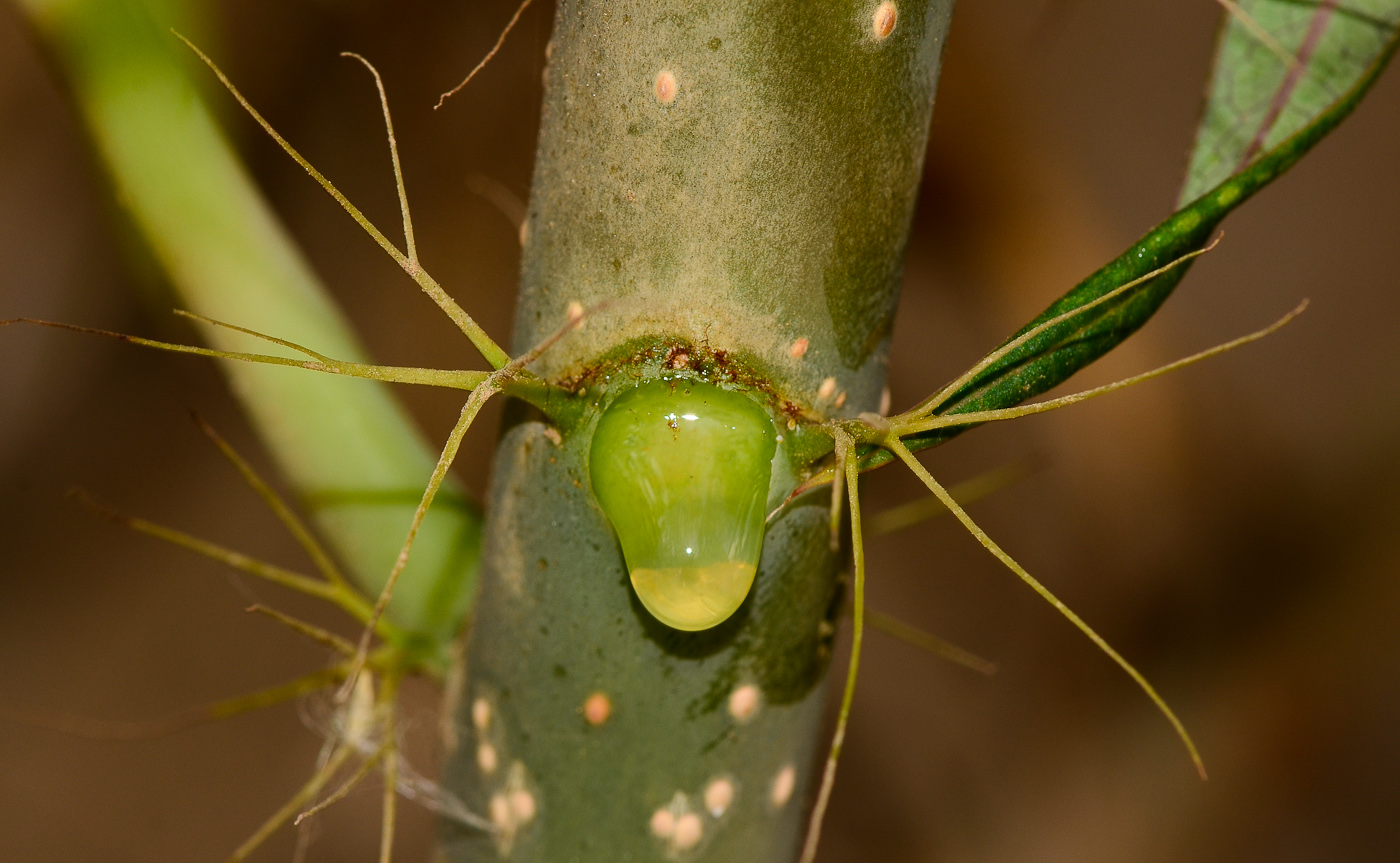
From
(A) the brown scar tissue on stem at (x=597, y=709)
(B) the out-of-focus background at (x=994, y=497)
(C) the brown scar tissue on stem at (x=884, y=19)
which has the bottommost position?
(A) the brown scar tissue on stem at (x=597, y=709)

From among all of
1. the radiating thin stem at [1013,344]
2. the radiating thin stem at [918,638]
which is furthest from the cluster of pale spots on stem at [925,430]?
the radiating thin stem at [918,638]

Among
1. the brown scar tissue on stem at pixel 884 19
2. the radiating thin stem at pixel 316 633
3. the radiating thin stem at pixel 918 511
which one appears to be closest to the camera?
the brown scar tissue on stem at pixel 884 19

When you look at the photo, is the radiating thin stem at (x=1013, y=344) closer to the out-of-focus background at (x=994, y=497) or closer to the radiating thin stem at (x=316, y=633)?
the radiating thin stem at (x=316, y=633)

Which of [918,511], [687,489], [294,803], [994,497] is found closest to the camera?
[687,489]

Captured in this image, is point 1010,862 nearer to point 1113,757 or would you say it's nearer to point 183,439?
point 1113,757

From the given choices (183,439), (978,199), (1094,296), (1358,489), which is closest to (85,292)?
(183,439)

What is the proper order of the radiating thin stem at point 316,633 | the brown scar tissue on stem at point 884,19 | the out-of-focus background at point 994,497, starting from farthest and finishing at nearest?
the out-of-focus background at point 994,497, the radiating thin stem at point 316,633, the brown scar tissue on stem at point 884,19

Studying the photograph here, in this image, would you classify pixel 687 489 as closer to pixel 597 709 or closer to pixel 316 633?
pixel 597 709

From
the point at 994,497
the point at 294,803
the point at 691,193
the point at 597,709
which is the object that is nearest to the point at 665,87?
the point at 691,193

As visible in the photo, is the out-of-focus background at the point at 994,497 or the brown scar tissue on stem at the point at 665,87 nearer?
the brown scar tissue on stem at the point at 665,87
